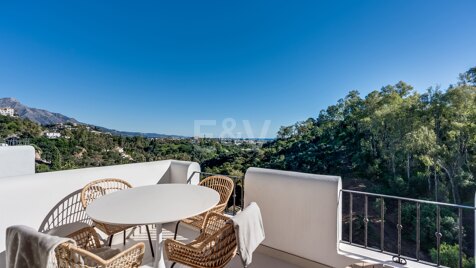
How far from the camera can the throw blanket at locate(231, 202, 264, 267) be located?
152 centimetres

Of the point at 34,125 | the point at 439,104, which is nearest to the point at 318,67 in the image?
the point at 439,104

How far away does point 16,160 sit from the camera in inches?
178

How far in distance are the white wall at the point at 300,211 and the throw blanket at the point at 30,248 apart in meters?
1.86

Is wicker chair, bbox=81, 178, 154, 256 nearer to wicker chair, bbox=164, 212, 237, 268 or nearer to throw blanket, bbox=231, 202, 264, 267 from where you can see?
wicker chair, bbox=164, 212, 237, 268

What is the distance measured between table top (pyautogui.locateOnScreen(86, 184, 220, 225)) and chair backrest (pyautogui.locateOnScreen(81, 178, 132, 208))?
40cm

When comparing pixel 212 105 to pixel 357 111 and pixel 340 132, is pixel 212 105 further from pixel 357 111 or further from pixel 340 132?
pixel 357 111

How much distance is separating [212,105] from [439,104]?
53.5 ft

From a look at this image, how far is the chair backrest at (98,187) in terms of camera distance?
245cm

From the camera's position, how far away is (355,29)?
11.3 m

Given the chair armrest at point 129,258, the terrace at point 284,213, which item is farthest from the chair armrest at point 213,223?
the chair armrest at point 129,258

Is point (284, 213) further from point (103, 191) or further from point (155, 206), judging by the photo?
point (103, 191)

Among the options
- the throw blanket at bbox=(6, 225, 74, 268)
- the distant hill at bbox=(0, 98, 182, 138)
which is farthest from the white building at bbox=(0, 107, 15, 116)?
the throw blanket at bbox=(6, 225, 74, 268)

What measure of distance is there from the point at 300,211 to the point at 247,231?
100 centimetres

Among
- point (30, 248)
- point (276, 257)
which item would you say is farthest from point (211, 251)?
point (276, 257)
